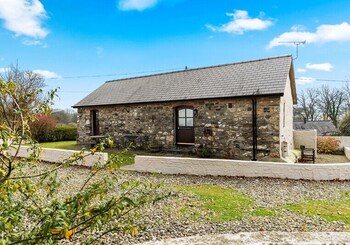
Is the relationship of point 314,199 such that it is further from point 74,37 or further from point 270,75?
point 74,37

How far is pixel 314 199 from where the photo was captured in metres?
6.53

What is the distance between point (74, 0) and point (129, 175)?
8.49 m

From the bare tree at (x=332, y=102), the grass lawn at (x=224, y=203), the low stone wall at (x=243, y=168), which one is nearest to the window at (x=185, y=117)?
the low stone wall at (x=243, y=168)

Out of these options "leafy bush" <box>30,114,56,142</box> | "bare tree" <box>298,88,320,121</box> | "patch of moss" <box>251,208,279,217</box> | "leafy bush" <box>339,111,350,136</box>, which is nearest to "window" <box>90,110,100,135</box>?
"leafy bush" <box>30,114,56,142</box>

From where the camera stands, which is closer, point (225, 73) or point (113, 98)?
point (225, 73)

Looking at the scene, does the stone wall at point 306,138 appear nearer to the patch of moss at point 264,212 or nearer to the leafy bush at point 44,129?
the patch of moss at point 264,212

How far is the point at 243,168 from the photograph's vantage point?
29.2 ft

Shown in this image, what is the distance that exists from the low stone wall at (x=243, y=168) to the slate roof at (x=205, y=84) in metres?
3.57

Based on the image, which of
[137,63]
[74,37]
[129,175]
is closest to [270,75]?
[129,175]

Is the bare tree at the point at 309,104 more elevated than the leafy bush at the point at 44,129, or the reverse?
the bare tree at the point at 309,104

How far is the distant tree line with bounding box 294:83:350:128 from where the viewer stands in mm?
45250

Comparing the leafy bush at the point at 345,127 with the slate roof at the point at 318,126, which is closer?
the leafy bush at the point at 345,127

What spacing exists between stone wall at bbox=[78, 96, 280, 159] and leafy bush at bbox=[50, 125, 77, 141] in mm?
8783

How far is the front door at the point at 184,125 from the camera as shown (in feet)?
44.2
